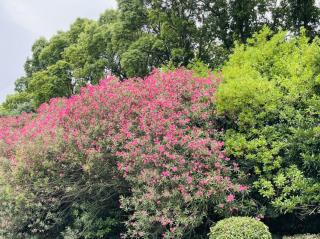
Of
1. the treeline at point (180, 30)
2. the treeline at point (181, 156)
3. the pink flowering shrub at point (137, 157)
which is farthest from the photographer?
the treeline at point (180, 30)

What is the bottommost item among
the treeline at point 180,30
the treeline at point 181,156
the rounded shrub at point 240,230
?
the rounded shrub at point 240,230

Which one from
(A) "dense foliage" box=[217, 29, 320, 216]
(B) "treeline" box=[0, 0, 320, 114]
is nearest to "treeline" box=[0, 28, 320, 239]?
(A) "dense foliage" box=[217, 29, 320, 216]

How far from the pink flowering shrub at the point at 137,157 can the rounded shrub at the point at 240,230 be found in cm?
56

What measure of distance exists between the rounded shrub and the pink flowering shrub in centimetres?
56

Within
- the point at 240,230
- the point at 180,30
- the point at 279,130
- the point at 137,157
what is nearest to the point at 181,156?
the point at 137,157

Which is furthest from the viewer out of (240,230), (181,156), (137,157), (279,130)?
(279,130)

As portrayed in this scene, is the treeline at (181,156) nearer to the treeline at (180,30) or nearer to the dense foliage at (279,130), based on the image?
the dense foliage at (279,130)

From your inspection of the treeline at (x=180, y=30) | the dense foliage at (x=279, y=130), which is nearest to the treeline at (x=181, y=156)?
the dense foliage at (x=279, y=130)

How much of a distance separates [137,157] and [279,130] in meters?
3.35

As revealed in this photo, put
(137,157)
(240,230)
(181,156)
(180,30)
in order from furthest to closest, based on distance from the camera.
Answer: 1. (180,30)
2. (137,157)
3. (181,156)
4. (240,230)

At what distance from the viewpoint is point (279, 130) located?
1014 centimetres

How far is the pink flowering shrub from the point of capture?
936 centimetres

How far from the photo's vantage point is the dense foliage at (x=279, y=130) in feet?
31.7

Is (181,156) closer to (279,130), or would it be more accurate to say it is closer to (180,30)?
(279,130)
